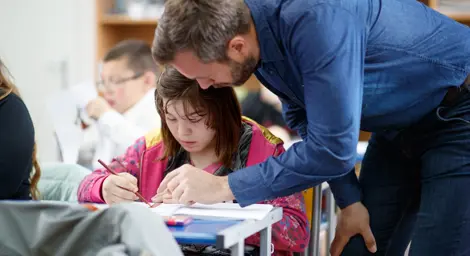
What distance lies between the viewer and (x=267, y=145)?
1.80m

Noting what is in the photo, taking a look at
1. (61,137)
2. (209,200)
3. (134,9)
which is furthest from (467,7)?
(209,200)

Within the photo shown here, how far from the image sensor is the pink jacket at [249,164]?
1.65m

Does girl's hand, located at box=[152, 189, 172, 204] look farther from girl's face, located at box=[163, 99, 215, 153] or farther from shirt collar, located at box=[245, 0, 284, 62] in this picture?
shirt collar, located at box=[245, 0, 284, 62]

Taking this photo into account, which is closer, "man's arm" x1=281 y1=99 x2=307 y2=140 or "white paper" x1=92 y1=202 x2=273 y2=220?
"white paper" x1=92 y1=202 x2=273 y2=220

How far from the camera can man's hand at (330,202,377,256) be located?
173 centimetres

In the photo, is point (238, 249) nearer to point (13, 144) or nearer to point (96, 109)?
point (13, 144)

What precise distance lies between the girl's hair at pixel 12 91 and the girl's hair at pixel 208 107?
0.35m

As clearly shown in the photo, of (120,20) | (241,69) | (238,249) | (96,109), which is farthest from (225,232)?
(120,20)

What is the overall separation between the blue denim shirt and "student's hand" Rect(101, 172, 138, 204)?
30cm

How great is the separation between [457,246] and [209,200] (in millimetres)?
516

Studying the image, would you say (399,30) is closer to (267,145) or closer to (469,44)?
(469,44)

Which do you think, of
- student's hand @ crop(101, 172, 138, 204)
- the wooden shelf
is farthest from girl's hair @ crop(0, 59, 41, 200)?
the wooden shelf

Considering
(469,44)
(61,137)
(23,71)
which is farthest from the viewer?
(23,71)

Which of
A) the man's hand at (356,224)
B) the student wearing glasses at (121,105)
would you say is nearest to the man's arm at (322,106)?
the man's hand at (356,224)
